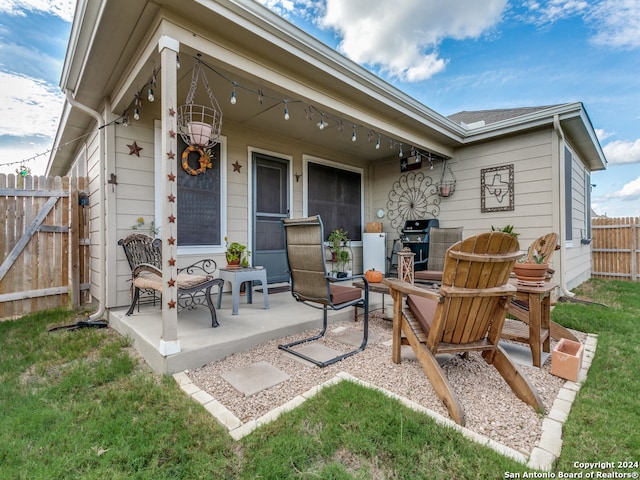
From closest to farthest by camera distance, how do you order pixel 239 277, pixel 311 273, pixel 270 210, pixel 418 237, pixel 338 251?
pixel 311 273
pixel 239 277
pixel 270 210
pixel 418 237
pixel 338 251

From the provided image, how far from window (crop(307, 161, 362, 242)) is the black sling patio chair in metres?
2.89

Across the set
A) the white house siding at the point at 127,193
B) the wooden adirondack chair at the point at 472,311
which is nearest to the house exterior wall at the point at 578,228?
the wooden adirondack chair at the point at 472,311

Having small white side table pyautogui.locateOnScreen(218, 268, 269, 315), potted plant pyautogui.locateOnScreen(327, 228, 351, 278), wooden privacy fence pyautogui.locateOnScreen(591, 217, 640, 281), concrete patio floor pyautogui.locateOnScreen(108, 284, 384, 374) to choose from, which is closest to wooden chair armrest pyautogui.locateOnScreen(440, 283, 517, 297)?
concrete patio floor pyautogui.locateOnScreen(108, 284, 384, 374)

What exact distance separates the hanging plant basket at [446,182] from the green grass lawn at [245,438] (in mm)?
→ 3688

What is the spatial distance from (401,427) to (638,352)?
235cm

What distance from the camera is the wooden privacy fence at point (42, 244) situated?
3803mm

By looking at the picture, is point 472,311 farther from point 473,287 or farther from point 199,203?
point 199,203

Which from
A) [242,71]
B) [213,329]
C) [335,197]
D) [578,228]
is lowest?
[213,329]

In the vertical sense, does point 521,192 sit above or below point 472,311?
above

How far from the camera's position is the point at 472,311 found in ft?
5.94

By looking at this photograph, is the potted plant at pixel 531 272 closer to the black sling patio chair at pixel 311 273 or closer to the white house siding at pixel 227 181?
the black sling patio chair at pixel 311 273

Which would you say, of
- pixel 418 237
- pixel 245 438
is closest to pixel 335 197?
pixel 418 237

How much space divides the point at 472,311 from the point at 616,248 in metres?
7.75

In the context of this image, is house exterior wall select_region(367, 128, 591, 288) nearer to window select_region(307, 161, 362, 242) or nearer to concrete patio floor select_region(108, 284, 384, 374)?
window select_region(307, 161, 362, 242)
